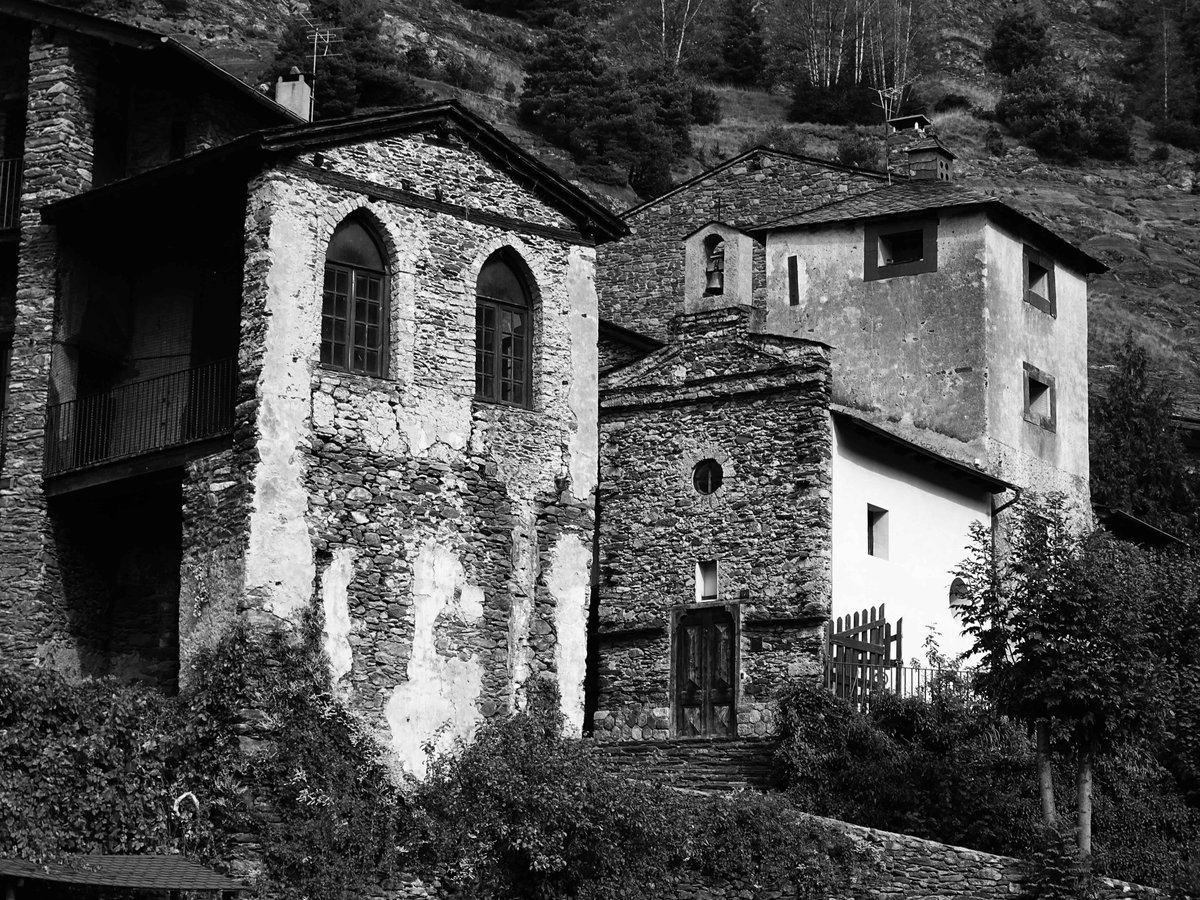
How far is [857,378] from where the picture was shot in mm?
34875

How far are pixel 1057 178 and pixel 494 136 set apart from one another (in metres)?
51.4

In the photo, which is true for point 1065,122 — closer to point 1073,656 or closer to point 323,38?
point 323,38

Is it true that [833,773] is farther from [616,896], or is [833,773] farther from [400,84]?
[400,84]

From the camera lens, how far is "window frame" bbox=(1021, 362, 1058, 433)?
3494 cm

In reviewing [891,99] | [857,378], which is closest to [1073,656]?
[857,378]

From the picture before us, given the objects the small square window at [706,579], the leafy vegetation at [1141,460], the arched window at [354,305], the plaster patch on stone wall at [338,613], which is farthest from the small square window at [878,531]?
the leafy vegetation at [1141,460]

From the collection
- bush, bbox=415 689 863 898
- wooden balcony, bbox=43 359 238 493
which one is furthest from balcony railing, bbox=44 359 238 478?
bush, bbox=415 689 863 898

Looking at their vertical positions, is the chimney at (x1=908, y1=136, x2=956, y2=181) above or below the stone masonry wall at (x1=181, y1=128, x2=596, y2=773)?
above

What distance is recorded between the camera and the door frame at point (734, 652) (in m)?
27.7

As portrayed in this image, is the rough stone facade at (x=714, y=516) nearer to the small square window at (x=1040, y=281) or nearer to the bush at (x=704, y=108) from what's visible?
the small square window at (x=1040, y=281)

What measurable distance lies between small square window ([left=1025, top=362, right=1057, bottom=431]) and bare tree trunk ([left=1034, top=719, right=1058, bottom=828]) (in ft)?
39.6

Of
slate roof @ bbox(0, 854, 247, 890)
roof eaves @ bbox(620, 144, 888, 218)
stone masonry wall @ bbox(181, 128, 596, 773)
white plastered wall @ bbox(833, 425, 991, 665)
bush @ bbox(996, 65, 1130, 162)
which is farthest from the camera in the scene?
bush @ bbox(996, 65, 1130, 162)

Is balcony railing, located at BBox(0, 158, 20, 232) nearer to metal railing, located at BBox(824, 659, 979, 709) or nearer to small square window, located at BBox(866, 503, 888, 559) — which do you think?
metal railing, located at BBox(824, 659, 979, 709)

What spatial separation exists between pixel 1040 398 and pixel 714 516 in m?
9.68
